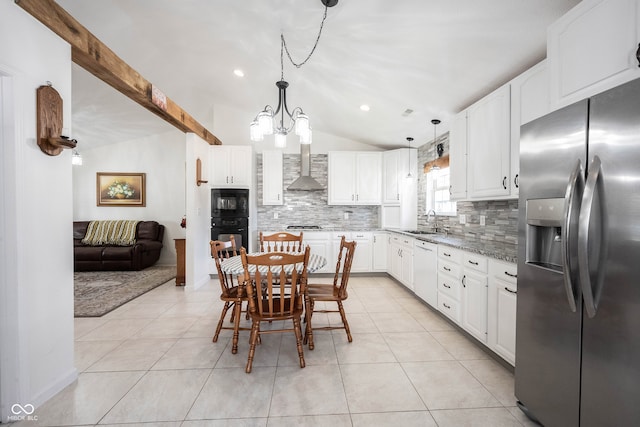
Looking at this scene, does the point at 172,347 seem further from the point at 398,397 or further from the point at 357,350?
the point at 398,397

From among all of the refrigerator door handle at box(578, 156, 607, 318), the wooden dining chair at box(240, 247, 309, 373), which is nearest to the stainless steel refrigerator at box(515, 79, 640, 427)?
Answer: the refrigerator door handle at box(578, 156, 607, 318)

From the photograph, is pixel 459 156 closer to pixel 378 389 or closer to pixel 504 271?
pixel 504 271

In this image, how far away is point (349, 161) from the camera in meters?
5.13

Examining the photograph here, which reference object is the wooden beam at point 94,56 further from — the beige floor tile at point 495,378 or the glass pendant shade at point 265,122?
the beige floor tile at point 495,378

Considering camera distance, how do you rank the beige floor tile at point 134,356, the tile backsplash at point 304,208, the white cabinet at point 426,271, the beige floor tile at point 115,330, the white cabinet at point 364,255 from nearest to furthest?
the beige floor tile at point 134,356 < the beige floor tile at point 115,330 < the white cabinet at point 426,271 < the white cabinet at point 364,255 < the tile backsplash at point 304,208

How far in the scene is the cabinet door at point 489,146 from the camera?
2.34 metres

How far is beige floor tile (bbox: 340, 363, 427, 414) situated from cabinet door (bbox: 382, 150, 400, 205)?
3.30 meters

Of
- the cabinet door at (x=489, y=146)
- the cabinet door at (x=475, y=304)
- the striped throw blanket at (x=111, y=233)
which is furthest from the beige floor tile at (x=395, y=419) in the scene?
the striped throw blanket at (x=111, y=233)

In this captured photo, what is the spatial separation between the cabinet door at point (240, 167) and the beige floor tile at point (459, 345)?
12.0 feet

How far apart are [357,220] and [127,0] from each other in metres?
4.42

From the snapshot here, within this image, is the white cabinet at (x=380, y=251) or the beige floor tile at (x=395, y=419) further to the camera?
the white cabinet at (x=380, y=251)

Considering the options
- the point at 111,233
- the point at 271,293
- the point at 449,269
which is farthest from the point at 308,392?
the point at 111,233

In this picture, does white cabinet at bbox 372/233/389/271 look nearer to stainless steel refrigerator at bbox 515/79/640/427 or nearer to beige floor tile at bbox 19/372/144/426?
stainless steel refrigerator at bbox 515/79/640/427

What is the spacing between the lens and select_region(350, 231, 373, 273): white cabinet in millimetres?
4906
